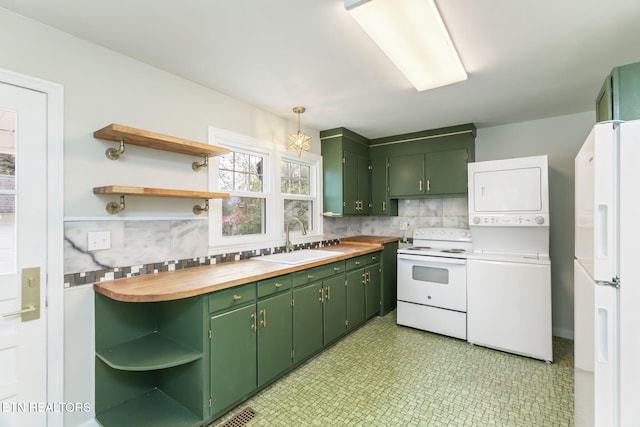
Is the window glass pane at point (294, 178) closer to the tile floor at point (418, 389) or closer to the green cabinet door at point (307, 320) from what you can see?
the green cabinet door at point (307, 320)

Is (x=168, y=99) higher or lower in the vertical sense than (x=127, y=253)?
higher

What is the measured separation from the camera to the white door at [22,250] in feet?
5.26

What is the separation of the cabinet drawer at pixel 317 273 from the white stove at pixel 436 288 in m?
0.91

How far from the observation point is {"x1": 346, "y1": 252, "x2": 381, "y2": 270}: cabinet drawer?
3.25 meters

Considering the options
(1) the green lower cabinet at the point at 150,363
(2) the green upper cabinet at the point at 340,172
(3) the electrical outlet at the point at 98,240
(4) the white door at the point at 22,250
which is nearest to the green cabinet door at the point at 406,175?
(2) the green upper cabinet at the point at 340,172

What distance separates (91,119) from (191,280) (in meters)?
1.19

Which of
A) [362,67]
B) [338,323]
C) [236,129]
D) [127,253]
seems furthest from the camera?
[338,323]

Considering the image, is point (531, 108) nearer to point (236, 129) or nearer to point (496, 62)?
point (496, 62)

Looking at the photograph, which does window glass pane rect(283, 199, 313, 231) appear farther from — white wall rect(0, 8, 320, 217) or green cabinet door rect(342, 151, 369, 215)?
white wall rect(0, 8, 320, 217)

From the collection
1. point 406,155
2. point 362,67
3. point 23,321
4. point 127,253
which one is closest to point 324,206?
point 406,155

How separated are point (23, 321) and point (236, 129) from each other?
1.97 meters

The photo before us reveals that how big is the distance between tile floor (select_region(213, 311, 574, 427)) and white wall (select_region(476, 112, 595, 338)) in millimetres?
448

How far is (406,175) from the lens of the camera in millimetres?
4020

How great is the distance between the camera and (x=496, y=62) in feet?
7.04
